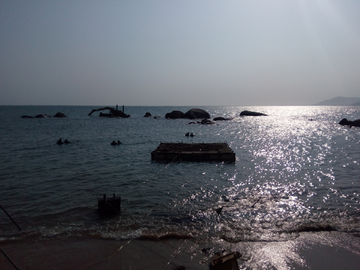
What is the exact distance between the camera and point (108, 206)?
1284 cm

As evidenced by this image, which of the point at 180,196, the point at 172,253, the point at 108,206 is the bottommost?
the point at 172,253

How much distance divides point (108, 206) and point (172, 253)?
4.70 metres

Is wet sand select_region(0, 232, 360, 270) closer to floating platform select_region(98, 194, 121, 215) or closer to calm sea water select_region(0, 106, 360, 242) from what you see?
calm sea water select_region(0, 106, 360, 242)

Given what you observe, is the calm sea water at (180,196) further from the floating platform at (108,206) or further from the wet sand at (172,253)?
the wet sand at (172,253)

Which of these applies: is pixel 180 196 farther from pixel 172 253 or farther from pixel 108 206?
pixel 172 253

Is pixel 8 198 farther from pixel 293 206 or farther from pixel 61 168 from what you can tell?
pixel 293 206

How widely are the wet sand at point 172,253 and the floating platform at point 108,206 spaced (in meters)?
2.27

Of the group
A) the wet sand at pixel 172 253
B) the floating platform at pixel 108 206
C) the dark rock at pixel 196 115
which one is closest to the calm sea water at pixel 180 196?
the floating platform at pixel 108 206

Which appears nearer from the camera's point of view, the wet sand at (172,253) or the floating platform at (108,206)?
the wet sand at (172,253)

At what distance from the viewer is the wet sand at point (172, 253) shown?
29.3ft

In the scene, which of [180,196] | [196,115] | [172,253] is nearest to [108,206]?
[180,196]

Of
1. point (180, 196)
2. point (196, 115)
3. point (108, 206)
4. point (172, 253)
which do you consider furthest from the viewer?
point (196, 115)

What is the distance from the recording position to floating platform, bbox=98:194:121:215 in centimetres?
1274

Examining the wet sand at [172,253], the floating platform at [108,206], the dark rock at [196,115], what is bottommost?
the wet sand at [172,253]
